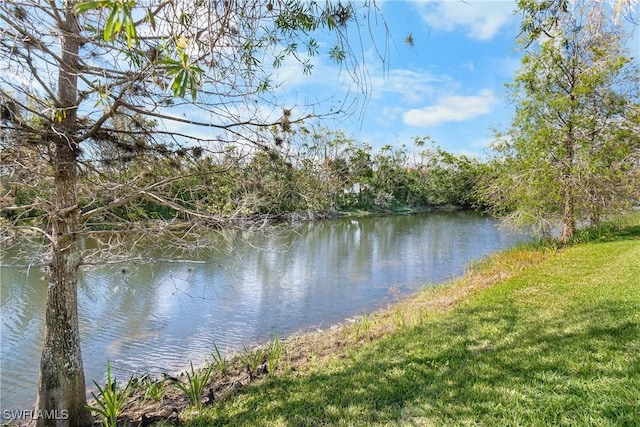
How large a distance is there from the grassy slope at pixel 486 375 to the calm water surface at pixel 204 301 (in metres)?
1.49

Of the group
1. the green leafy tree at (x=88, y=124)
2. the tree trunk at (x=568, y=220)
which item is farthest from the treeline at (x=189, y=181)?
the tree trunk at (x=568, y=220)

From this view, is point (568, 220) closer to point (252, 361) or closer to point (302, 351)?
point (302, 351)

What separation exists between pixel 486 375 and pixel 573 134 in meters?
9.70

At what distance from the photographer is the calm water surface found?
20.1ft

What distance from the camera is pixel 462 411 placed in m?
2.81

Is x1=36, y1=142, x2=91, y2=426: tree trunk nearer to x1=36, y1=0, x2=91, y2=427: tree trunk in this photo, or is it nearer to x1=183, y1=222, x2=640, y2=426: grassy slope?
x1=36, y1=0, x2=91, y2=427: tree trunk

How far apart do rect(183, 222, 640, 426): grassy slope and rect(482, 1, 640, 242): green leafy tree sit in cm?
536


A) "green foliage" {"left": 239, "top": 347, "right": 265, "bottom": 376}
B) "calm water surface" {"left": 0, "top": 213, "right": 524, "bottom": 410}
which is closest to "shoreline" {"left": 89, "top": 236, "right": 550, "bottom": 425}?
"green foliage" {"left": 239, "top": 347, "right": 265, "bottom": 376}

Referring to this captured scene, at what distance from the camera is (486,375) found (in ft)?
11.0

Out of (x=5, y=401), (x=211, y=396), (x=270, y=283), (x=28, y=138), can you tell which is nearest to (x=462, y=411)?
(x=211, y=396)

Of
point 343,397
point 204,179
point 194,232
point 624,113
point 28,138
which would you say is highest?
point 624,113

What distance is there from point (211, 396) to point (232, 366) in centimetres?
117

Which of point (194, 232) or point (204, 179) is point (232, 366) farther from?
point (204, 179)

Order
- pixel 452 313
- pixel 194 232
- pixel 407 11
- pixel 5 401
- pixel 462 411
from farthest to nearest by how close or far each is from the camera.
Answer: pixel 452 313
pixel 5 401
pixel 194 232
pixel 462 411
pixel 407 11
